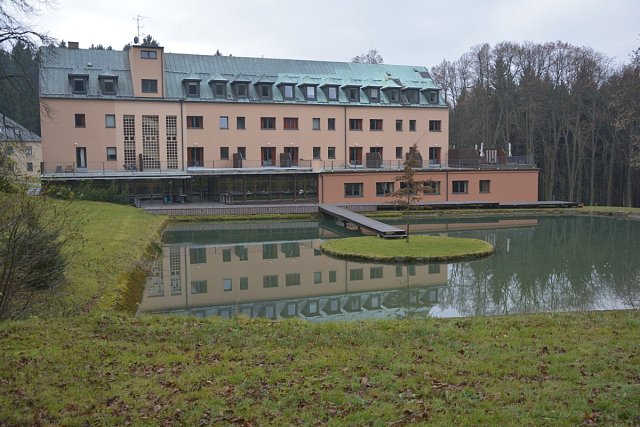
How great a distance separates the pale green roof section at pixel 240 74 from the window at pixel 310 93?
10.8 inches

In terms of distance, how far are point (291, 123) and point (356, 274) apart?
25.8 metres

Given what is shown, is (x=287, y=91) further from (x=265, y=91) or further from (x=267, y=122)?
(x=267, y=122)

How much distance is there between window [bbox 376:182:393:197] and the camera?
1708 inches

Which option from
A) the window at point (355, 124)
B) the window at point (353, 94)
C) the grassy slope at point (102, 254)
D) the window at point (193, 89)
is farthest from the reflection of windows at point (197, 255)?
the window at point (353, 94)

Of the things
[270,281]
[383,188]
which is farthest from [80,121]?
[270,281]

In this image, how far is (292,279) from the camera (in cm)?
2000

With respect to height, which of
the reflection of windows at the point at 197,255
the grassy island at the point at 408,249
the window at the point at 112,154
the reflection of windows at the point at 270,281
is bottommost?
the reflection of windows at the point at 270,281

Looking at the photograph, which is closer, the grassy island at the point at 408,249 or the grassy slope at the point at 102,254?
the grassy slope at the point at 102,254

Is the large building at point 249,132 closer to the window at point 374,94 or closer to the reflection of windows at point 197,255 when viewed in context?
the window at point 374,94

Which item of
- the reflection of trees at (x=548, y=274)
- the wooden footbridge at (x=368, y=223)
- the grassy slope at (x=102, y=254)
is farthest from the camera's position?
the wooden footbridge at (x=368, y=223)

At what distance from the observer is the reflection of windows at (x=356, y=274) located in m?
20.3

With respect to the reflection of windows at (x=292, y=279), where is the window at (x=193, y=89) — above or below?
above

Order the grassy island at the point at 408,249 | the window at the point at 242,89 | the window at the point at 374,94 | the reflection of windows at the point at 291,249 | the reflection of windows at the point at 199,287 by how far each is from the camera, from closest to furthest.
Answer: the reflection of windows at the point at 199,287 < the grassy island at the point at 408,249 < the reflection of windows at the point at 291,249 < the window at the point at 242,89 < the window at the point at 374,94

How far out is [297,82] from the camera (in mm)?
46250
